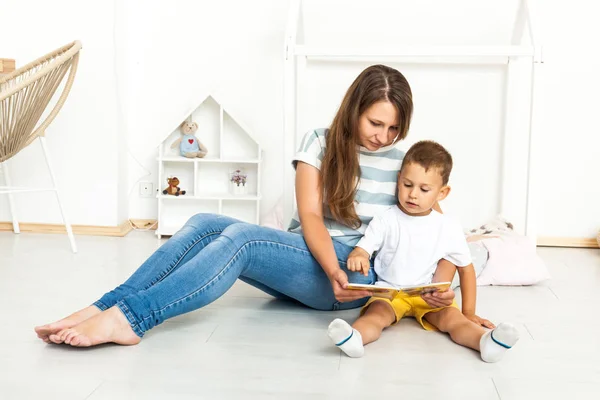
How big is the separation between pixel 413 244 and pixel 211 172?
4.99 ft

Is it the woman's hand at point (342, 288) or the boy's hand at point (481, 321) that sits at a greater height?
the woman's hand at point (342, 288)

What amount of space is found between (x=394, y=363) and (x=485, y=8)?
1850mm

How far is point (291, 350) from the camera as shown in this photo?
167 centimetres

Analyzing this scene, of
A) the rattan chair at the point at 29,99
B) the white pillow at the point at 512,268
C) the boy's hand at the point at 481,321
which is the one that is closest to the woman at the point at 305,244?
the boy's hand at the point at 481,321

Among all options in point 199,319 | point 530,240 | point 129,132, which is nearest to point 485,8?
point 530,240

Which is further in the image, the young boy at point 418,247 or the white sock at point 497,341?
the young boy at point 418,247

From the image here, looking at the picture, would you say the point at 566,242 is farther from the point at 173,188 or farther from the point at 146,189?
the point at 146,189

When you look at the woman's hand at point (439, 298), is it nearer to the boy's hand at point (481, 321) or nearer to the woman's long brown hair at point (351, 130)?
the boy's hand at point (481, 321)

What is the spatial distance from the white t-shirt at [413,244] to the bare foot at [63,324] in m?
0.64

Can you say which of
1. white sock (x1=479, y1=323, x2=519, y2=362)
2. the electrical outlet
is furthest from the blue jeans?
the electrical outlet

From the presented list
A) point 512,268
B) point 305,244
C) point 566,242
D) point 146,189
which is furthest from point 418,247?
point 146,189

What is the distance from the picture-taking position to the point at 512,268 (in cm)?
236

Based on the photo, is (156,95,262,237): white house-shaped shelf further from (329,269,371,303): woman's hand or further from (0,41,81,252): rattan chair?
(329,269,371,303): woman's hand

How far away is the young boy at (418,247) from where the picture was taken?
5.77 feet
